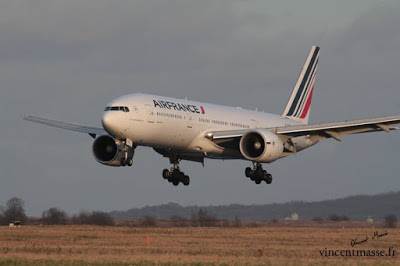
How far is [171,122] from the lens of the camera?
54781 millimetres

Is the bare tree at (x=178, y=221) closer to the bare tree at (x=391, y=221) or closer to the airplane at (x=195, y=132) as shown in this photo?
the airplane at (x=195, y=132)

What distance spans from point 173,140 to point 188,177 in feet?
26.9

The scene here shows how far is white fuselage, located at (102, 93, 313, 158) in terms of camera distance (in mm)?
52625

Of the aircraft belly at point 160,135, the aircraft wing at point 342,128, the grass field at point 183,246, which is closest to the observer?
the grass field at point 183,246

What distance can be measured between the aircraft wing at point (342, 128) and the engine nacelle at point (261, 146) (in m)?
1.67

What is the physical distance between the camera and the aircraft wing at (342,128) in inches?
2227

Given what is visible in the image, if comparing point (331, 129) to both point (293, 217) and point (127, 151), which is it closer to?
point (127, 151)

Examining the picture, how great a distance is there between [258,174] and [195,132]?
6.93 metres

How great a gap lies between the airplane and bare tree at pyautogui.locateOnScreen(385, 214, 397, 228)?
10.0 m

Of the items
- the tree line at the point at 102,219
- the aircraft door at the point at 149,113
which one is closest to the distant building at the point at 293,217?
the tree line at the point at 102,219

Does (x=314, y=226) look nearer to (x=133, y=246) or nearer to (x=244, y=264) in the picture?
(x=133, y=246)

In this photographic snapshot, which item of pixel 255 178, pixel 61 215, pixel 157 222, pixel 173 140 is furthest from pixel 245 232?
pixel 61 215

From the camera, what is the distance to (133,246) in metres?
46.9

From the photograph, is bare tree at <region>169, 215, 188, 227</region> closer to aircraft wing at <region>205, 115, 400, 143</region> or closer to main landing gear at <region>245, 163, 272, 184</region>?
main landing gear at <region>245, 163, 272, 184</region>
